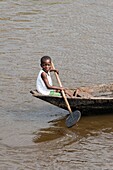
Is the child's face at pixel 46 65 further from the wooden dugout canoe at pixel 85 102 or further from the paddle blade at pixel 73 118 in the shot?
the paddle blade at pixel 73 118

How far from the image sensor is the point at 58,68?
34.1 feet

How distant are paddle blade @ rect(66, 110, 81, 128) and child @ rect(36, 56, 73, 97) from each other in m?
0.32

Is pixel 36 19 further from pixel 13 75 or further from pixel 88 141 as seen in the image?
pixel 88 141

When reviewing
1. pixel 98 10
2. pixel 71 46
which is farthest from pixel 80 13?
pixel 71 46

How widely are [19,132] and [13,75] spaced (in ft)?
7.91

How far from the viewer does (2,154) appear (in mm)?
6949

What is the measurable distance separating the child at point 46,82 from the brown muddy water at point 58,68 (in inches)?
18.7

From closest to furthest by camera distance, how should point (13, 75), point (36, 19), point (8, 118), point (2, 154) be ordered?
1. point (2, 154)
2. point (8, 118)
3. point (13, 75)
4. point (36, 19)

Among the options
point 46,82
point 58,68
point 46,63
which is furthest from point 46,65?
point 58,68

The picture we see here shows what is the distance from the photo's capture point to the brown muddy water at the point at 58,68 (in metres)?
6.96

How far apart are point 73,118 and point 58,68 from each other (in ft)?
9.01

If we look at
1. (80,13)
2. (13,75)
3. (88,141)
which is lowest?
(88,141)

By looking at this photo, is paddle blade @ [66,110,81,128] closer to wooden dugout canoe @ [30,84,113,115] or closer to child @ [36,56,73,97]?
wooden dugout canoe @ [30,84,113,115]

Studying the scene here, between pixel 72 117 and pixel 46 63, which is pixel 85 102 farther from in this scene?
pixel 46 63
